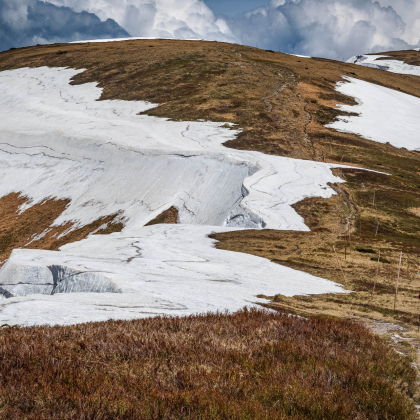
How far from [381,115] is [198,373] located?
73535 mm

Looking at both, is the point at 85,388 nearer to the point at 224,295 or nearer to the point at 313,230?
the point at 224,295

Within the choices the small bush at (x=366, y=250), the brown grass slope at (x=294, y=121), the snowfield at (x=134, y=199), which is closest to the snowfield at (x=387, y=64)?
the brown grass slope at (x=294, y=121)

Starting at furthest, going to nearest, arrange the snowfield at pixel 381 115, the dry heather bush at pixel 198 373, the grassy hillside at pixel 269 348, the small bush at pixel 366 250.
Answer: the snowfield at pixel 381 115 → the small bush at pixel 366 250 → the grassy hillside at pixel 269 348 → the dry heather bush at pixel 198 373

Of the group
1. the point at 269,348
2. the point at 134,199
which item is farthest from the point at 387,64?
the point at 269,348

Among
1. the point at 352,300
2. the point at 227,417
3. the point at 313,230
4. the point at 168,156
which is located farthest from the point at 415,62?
the point at 227,417

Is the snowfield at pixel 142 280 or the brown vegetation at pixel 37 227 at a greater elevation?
the snowfield at pixel 142 280

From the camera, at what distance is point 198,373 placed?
18.9ft

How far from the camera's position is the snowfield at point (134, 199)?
11.9m

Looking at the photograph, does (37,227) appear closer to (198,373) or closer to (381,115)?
(198,373)

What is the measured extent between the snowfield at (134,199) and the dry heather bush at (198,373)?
2.16 metres

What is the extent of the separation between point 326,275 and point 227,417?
521 inches

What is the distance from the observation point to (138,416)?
445 centimetres

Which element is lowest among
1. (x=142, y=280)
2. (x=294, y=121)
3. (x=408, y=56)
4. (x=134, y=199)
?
(x=142, y=280)

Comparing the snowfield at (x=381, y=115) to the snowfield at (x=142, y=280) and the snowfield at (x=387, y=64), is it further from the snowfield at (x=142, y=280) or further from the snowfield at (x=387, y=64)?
the snowfield at (x=387, y=64)
